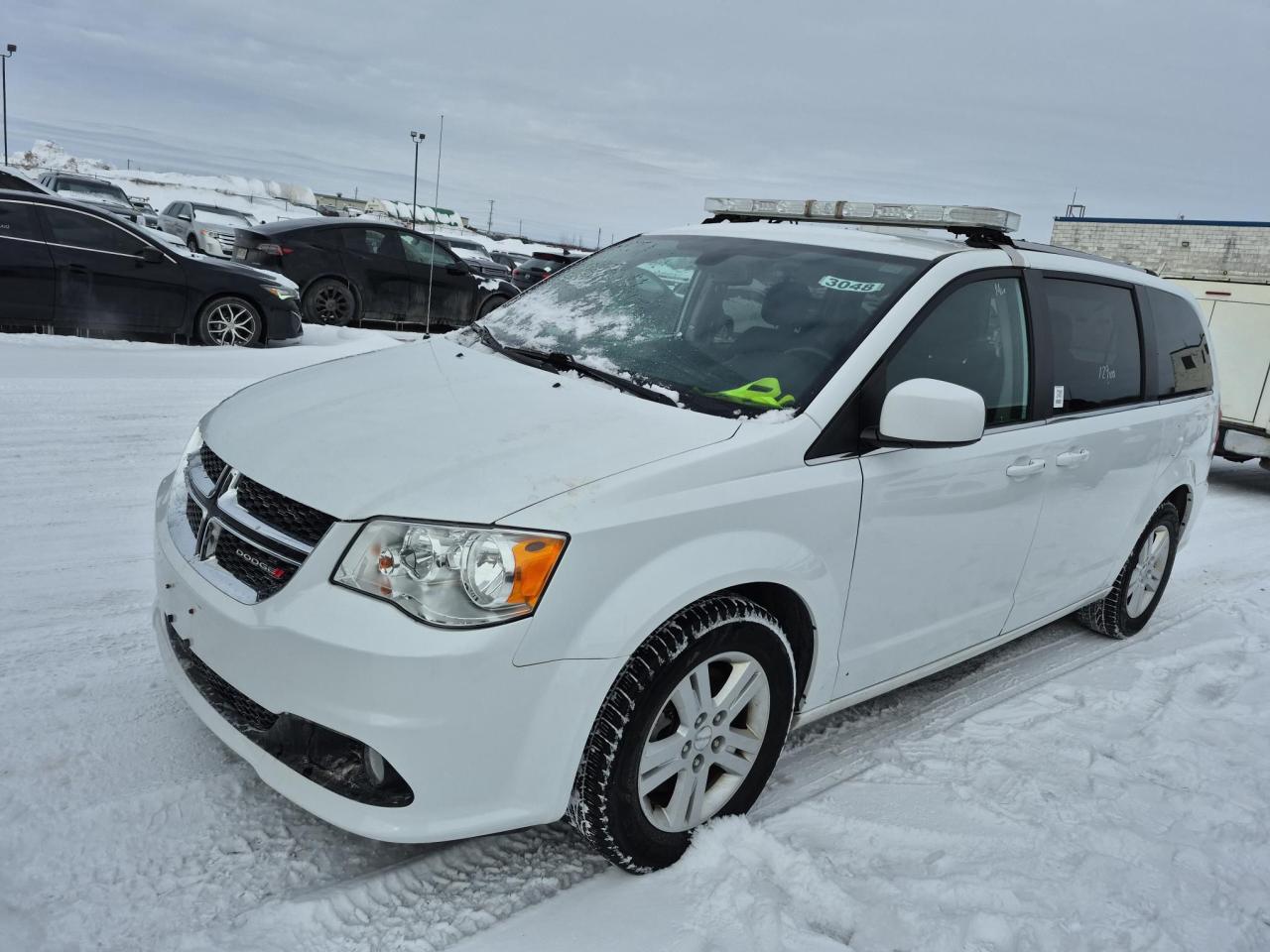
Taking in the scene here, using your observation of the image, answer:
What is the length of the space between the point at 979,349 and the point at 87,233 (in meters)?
8.76

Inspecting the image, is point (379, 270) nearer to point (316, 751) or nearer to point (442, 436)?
point (442, 436)

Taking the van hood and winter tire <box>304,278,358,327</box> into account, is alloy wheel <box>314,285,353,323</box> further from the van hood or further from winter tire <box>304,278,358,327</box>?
the van hood

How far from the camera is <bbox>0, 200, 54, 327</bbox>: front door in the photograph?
8.80m

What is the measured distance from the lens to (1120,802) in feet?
11.0

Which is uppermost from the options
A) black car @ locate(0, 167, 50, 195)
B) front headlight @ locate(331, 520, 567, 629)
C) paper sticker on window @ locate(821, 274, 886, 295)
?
paper sticker on window @ locate(821, 274, 886, 295)

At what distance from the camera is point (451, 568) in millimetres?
2250

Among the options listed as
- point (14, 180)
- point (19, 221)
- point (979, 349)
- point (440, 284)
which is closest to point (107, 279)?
point (19, 221)

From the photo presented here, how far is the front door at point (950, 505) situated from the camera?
302 centimetres

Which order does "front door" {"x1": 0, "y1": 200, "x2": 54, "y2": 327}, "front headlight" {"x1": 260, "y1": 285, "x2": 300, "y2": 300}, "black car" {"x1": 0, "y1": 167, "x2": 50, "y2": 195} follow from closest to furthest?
"front door" {"x1": 0, "y1": 200, "x2": 54, "y2": 327}, "front headlight" {"x1": 260, "y1": 285, "x2": 300, "y2": 300}, "black car" {"x1": 0, "y1": 167, "x2": 50, "y2": 195}

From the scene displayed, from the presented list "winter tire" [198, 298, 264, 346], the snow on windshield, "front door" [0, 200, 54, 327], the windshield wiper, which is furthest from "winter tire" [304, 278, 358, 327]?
the snow on windshield

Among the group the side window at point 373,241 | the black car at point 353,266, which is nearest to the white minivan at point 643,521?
the black car at point 353,266

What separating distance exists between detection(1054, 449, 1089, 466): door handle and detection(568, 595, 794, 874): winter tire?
61.2 inches

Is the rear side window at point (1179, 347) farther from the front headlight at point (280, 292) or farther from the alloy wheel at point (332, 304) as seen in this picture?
the alloy wheel at point (332, 304)

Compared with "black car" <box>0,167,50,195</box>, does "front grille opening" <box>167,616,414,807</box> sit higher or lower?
lower
